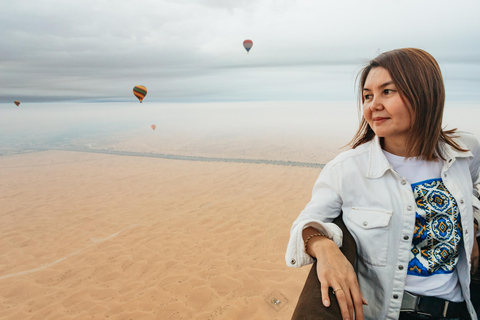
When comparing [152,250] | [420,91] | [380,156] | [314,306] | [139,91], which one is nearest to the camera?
[314,306]

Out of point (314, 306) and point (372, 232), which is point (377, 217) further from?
point (314, 306)

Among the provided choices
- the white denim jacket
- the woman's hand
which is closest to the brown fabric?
the woman's hand

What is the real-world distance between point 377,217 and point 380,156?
324mm

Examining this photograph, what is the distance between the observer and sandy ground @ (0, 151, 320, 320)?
4016 millimetres

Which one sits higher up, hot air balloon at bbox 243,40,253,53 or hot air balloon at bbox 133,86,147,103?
hot air balloon at bbox 243,40,253,53

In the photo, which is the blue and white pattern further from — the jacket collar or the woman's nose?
the woman's nose

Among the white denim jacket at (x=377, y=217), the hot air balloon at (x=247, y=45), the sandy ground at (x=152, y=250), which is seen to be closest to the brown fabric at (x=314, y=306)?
the white denim jacket at (x=377, y=217)

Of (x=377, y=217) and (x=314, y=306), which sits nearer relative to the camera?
(x=314, y=306)

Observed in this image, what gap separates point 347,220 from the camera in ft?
4.94

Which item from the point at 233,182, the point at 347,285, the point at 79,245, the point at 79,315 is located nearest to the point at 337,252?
the point at 347,285

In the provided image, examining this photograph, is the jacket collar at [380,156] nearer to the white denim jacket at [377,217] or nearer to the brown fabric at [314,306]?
the white denim jacket at [377,217]

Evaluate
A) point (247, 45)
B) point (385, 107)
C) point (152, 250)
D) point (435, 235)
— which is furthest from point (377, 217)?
point (247, 45)

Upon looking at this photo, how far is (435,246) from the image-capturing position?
4.85 ft

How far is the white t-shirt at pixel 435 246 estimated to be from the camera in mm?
1455
